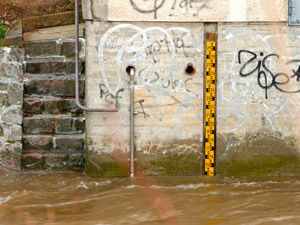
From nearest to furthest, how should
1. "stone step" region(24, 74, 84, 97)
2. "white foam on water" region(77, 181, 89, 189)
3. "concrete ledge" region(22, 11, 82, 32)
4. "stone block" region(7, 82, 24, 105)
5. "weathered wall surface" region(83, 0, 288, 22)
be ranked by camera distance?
"white foam on water" region(77, 181, 89, 189) < "weathered wall surface" region(83, 0, 288, 22) < "stone block" region(7, 82, 24, 105) < "stone step" region(24, 74, 84, 97) < "concrete ledge" region(22, 11, 82, 32)

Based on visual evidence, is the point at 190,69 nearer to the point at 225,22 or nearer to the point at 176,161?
the point at 225,22

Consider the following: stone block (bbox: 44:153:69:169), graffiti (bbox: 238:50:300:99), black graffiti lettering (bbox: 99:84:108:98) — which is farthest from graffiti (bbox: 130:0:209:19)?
stone block (bbox: 44:153:69:169)

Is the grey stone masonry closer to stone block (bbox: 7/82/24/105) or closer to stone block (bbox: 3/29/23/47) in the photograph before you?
stone block (bbox: 7/82/24/105)

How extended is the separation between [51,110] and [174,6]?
2.47 m

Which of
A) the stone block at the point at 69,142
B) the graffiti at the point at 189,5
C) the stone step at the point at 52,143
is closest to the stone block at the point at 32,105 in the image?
the stone step at the point at 52,143

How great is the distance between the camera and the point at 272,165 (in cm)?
633

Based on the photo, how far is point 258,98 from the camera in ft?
20.6

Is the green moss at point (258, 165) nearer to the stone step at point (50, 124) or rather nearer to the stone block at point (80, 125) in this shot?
the stone block at point (80, 125)

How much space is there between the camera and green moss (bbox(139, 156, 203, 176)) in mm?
6281

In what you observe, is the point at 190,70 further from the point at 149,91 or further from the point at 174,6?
the point at 174,6

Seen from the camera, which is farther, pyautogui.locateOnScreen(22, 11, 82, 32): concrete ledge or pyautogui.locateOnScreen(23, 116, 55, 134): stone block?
pyautogui.locateOnScreen(22, 11, 82, 32): concrete ledge

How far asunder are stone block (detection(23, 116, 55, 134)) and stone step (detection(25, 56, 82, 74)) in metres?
0.76

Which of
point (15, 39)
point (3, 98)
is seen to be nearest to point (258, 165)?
point (3, 98)

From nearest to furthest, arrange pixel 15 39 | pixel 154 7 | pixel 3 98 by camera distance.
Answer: pixel 154 7, pixel 3 98, pixel 15 39
